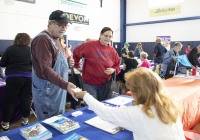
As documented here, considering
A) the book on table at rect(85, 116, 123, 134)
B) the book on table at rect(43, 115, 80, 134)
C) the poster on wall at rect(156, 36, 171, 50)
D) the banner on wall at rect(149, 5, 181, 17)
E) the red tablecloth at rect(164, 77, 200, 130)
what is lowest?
the red tablecloth at rect(164, 77, 200, 130)

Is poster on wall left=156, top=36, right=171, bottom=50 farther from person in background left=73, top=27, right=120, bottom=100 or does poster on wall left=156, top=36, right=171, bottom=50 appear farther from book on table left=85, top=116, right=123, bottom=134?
book on table left=85, top=116, right=123, bottom=134

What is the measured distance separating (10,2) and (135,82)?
20.2 feet

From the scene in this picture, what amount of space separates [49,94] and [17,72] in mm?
1526

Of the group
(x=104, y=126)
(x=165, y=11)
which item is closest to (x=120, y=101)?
(x=104, y=126)

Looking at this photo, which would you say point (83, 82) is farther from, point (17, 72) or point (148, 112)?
point (148, 112)

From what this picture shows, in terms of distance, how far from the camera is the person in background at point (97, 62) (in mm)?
2605

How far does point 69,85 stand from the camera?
158 cm

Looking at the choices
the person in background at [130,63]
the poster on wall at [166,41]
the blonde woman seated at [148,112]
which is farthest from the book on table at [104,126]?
the poster on wall at [166,41]

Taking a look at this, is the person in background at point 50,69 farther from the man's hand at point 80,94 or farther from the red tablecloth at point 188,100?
the red tablecloth at point 188,100

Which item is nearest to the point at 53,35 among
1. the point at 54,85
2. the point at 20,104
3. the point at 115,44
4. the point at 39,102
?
the point at 54,85

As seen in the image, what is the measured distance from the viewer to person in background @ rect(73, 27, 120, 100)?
2.61m

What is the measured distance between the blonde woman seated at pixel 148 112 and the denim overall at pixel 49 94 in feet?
2.23

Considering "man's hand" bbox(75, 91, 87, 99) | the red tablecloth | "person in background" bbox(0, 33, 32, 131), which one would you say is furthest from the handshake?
"person in background" bbox(0, 33, 32, 131)

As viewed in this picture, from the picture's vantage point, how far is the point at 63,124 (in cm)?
149
